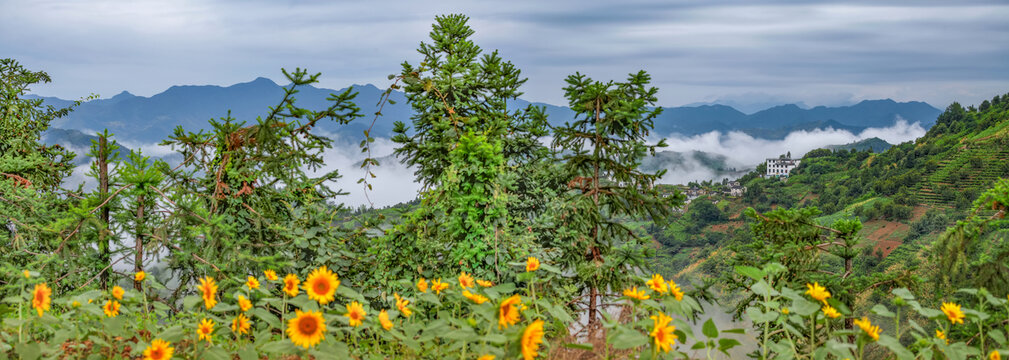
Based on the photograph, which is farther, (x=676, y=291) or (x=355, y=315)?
(x=676, y=291)

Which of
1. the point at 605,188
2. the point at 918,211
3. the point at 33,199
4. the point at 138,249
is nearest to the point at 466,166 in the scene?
the point at 605,188

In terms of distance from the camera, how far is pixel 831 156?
327 feet

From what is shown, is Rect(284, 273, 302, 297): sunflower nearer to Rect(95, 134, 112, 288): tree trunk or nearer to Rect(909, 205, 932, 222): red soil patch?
Rect(95, 134, 112, 288): tree trunk

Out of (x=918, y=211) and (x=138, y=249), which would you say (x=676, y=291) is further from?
(x=918, y=211)

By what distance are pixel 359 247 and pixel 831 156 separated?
109 metres

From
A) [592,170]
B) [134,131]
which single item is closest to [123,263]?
[592,170]

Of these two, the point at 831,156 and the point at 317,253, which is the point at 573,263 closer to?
the point at 317,253

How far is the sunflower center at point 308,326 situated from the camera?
2248mm

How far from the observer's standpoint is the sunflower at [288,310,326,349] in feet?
7.36

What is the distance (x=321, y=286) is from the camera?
248cm

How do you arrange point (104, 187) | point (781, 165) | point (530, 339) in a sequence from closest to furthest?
point (530, 339) < point (104, 187) < point (781, 165)

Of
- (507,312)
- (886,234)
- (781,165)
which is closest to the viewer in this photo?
(507,312)

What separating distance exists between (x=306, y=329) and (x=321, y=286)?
0.86 ft

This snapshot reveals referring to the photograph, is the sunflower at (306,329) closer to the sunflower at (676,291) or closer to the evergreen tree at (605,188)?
the sunflower at (676,291)
